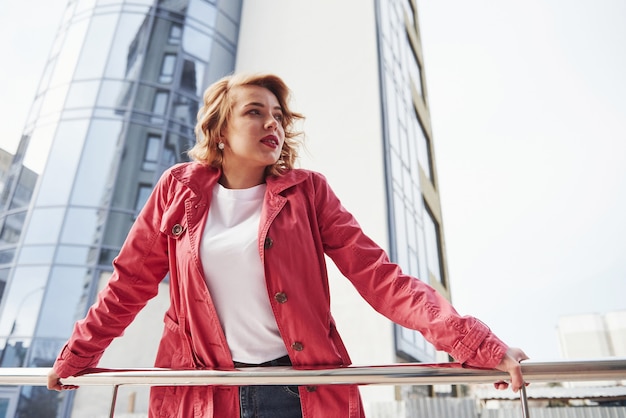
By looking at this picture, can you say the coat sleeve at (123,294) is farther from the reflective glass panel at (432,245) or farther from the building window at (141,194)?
the reflective glass panel at (432,245)

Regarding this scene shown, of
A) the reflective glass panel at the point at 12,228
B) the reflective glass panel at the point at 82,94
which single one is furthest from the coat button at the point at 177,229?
the reflective glass panel at the point at 82,94

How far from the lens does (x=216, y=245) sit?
1.06 m

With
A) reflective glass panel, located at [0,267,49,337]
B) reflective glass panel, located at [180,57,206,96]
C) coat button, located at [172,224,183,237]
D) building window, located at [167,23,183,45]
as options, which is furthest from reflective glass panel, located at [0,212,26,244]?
coat button, located at [172,224,183,237]

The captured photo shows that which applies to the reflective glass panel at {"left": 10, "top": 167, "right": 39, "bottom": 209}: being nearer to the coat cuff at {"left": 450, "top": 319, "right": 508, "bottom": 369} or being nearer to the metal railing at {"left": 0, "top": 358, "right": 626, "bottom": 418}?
the metal railing at {"left": 0, "top": 358, "right": 626, "bottom": 418}

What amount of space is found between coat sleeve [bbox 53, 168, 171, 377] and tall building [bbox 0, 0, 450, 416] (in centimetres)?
505

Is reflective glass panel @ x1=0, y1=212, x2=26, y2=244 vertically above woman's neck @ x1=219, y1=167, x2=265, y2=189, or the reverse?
reflective glass panel @ x1=0, y1=212, x2=26, y2=244

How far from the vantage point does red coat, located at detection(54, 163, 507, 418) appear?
973mm

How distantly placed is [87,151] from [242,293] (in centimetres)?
716

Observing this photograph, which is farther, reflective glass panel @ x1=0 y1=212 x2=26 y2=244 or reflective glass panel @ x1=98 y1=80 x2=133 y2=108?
reflective glass panel @ x1=98 y1=80 x2=133 y2=108

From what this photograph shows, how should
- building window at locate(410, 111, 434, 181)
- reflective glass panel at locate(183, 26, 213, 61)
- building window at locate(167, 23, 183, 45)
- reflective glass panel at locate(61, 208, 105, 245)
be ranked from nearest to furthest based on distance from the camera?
1. reflective glass panel at locate(61, 208, 105, 245)
2. building window at locate(167, 23, 183, 45)
3. reflective glass panel at locate(183, 26, 213, 61)
4. building window at locate(410, 111, 434, 181)

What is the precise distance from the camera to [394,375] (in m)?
0.92

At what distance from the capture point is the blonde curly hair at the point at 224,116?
4.21 feet

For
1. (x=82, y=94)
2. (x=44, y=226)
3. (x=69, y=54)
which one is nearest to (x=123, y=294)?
A: (x=44, y=226)

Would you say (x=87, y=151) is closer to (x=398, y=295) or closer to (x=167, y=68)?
(x=167, y=68)
